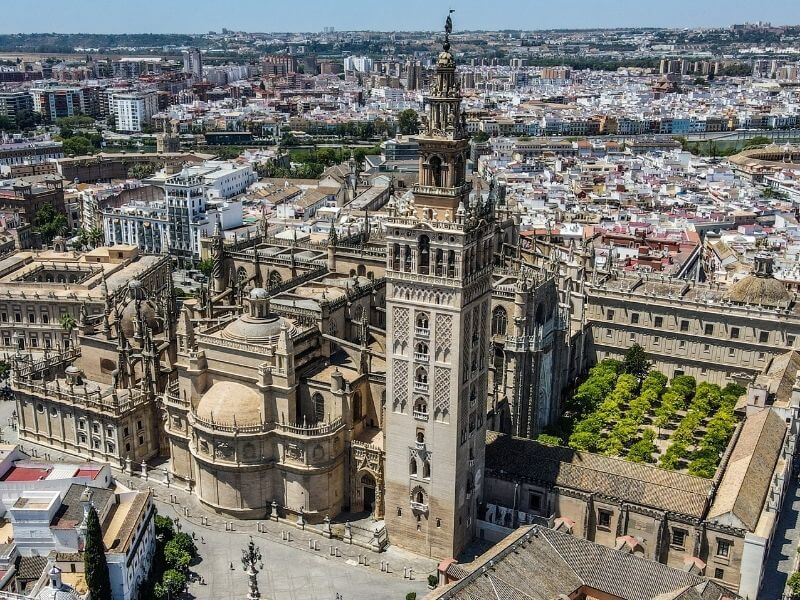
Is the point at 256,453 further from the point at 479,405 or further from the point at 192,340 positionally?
the point at 479,405

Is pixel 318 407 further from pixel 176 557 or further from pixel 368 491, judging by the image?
pixel 176 557

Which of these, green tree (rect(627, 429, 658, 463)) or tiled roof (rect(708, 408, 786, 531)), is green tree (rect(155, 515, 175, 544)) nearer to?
green tree (rect(627, 429, 658, 463))

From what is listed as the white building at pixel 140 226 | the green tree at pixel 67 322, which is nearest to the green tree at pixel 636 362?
the green tree at pixel 67 322

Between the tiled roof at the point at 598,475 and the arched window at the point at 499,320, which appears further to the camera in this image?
the arched window at the point at 499,320

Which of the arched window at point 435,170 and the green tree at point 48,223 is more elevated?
the arched window at point 435,170

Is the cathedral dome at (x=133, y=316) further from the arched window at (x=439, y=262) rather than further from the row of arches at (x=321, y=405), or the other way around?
the arched window at (x=439, y=262)

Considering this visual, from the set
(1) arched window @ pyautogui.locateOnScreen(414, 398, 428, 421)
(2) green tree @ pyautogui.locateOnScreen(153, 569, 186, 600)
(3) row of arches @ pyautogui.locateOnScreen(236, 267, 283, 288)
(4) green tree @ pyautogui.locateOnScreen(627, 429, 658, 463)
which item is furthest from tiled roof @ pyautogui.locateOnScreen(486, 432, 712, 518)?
(3) row of arches @ pyautogui.locateOnScreen(236, 267, 283, 288)
